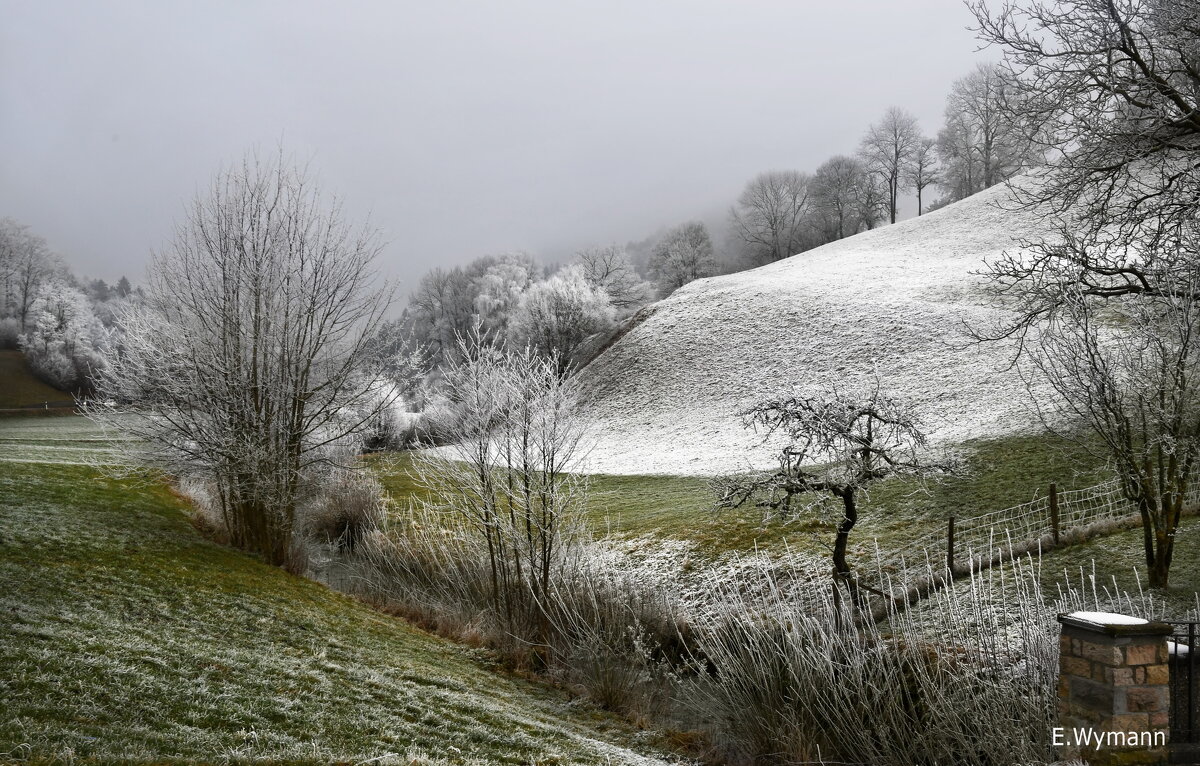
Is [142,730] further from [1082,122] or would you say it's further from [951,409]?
[951,409]

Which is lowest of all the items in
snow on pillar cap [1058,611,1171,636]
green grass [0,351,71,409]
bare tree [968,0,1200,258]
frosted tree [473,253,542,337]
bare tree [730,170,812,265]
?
snow on pillar cap [1058,611,1171,636]

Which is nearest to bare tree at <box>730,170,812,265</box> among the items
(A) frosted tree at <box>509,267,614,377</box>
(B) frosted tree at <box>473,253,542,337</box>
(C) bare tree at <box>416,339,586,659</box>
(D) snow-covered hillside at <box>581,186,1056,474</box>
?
(B) frosted tree at <box>473,253,542,337</box>

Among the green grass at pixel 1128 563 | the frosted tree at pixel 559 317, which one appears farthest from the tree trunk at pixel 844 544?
the frosted tree at pixel 559 317

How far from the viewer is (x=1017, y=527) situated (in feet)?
41.9

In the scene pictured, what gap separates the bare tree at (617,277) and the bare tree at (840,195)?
19.0 metres

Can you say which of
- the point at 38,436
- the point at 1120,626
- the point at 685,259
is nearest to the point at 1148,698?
the point at 1120,626

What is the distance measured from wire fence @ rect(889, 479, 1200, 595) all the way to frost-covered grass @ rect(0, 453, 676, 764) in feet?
20.7

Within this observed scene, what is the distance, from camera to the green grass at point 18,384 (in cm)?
461

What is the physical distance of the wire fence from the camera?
1169 cm

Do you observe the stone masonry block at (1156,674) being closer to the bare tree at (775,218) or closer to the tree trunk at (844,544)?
the tree trunk at (844,544)

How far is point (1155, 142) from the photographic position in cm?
968

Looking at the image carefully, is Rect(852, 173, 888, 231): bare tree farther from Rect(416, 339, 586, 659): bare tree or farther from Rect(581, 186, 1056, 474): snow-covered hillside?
Rect(416, 339, 586, 659): bare tree

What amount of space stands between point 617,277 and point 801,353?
37885 mm

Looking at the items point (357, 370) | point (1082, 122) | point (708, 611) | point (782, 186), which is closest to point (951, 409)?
point (1082, 122)
